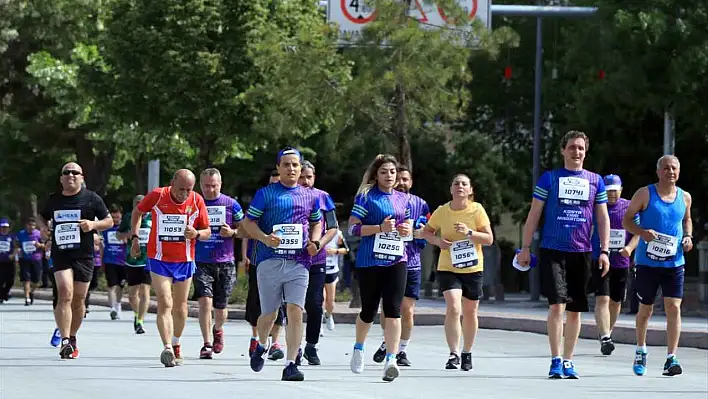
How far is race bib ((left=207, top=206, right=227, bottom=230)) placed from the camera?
647 inches

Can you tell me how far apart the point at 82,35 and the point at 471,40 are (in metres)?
15.2

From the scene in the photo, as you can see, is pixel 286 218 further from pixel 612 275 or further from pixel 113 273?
pixel 113 273

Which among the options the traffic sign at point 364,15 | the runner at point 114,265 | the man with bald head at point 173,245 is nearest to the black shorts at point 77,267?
the man with bald head at point 173,245

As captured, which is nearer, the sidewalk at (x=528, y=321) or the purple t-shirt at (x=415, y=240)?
the purple t-shirt at (x=415, y=240)

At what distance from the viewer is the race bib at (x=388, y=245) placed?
44.7 ft

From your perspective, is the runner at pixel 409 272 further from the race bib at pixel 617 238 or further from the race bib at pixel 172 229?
the race bib at pixel 617 238

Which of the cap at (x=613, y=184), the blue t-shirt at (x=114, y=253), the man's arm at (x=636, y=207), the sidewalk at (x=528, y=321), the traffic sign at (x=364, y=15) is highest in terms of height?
the traffic sign at (x=364, y=15)

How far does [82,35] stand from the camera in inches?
1654

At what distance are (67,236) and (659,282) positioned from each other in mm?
5530

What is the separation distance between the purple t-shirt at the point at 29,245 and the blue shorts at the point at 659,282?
21.3m

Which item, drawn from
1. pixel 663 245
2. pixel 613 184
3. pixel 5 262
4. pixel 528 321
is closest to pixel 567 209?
pixel 663 245

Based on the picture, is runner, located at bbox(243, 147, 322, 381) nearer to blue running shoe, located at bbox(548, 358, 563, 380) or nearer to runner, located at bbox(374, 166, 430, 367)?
runner, located at bbox(374, 166, 430, 367)

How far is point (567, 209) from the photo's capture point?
13648mm

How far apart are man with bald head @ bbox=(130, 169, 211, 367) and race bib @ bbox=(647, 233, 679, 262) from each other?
3.92m
